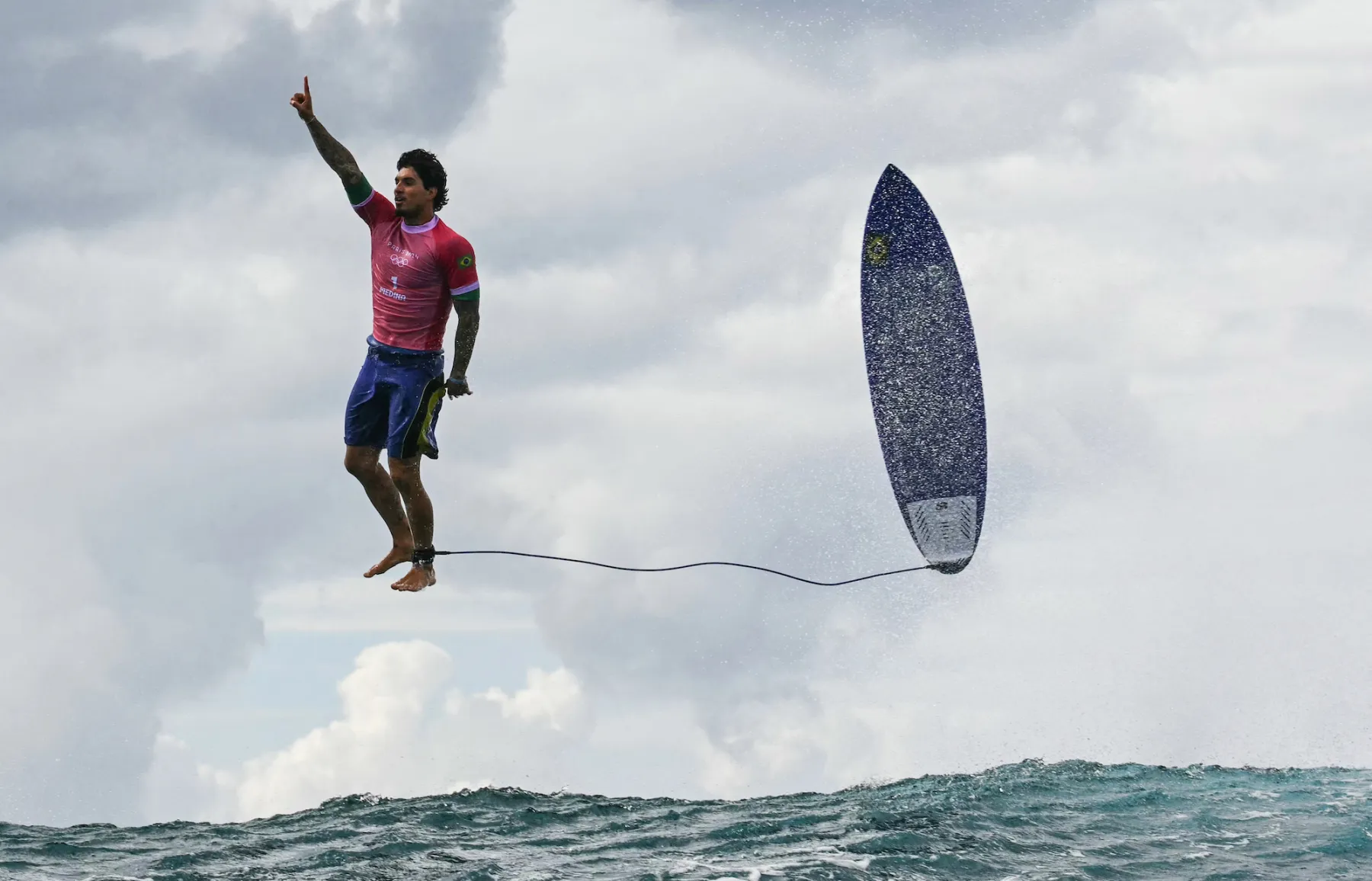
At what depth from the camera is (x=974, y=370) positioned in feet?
54.4

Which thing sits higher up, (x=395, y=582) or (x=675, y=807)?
(x=395, y=582)

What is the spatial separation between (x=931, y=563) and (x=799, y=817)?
12.4 ft

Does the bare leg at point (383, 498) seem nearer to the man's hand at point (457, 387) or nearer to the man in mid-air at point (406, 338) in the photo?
the man in mid-air at point (406, 338)

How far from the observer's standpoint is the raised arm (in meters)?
11.9

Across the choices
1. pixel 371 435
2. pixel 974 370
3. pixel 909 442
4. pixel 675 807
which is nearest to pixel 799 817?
pixel 675 807

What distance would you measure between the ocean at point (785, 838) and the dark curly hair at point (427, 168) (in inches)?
272

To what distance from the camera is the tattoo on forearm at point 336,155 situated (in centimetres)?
1200

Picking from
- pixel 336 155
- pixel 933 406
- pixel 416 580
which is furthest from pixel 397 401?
pixel 933 406

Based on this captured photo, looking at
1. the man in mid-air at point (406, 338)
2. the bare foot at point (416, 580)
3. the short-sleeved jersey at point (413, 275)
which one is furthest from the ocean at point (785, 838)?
the short-sleeved jersey at point (413, 275)

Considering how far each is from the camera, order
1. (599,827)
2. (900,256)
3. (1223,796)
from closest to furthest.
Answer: (599,827) < (900,256) < (1223,796)

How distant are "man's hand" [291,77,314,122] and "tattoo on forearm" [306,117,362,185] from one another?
0.12 meters

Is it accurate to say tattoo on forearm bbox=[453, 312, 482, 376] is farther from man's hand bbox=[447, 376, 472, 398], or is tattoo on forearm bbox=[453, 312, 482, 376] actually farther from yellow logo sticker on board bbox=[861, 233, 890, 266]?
yellow logo sticker on board bbox=[861, 233, 890, 266]

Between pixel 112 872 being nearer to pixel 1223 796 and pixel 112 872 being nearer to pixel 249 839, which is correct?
pixel 249 839

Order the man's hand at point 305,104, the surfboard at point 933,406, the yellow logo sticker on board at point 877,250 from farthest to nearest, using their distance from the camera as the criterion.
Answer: the yellow logo sticker on board at point 877,250
the surfboard at point 933,406
the man's hand at point 305,104
